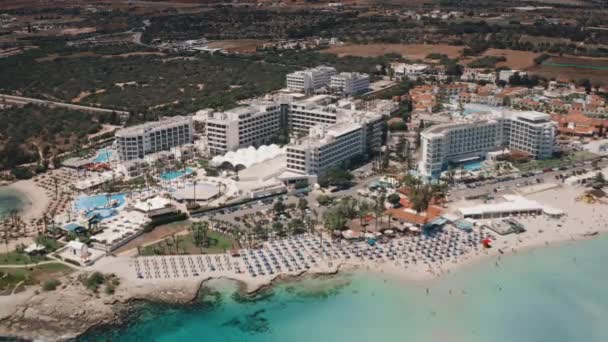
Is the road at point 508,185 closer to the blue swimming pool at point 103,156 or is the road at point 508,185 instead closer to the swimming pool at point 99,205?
the swimming pool at point 99,205

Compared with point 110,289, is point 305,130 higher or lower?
higher

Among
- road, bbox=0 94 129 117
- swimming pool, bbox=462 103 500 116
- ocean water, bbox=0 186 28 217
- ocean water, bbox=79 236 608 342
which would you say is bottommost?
ocean water, bbox=79 236 608 342

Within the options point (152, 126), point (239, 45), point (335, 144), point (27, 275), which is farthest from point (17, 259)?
point (239, 45)

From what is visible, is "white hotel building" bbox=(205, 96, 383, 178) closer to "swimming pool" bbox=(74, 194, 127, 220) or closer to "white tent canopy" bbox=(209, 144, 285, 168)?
"white tent canopy" bbox=(209, 144, 285, 168)

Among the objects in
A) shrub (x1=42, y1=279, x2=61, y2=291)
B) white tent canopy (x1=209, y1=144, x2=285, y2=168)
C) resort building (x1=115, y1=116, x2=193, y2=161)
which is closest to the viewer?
shrub (x1=42, y1=279, x2=61, y2=291)

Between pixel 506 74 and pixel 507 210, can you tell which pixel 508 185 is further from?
pixel 506 74

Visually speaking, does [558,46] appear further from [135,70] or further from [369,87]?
[135,70]

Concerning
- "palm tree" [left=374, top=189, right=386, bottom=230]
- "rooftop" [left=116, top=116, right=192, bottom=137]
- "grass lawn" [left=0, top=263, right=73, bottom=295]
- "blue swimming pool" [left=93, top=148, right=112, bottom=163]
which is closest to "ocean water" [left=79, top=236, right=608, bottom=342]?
"grass lawn" [left=0, top=263, right=73, bottom=295]
